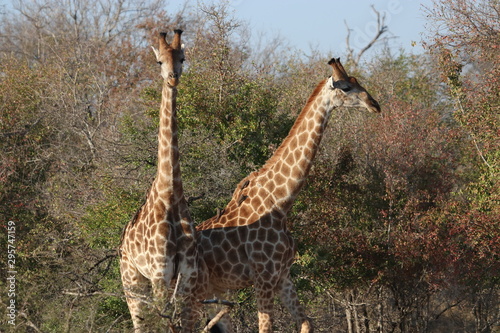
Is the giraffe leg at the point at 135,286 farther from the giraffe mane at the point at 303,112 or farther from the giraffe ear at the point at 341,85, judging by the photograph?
the giraffe ear at the point at 341,85

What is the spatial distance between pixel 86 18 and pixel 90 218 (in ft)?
87.5

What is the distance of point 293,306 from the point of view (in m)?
9.03

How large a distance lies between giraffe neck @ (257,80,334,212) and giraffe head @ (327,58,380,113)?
150mm

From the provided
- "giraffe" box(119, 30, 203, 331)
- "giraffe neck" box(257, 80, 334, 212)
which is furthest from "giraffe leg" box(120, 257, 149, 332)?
"giraffe neck" box(257, 80, 334, 212)

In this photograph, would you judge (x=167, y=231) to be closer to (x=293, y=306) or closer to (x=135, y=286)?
(x=135, y=286)

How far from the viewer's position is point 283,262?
8.95 m

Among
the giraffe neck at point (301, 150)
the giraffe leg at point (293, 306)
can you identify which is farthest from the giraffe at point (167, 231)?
the giraffe neck at point (301, 150)

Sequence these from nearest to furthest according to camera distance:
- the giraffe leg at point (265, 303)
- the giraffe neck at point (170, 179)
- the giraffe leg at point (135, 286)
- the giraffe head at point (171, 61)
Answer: the giraffe head at point (171, 61)
the giraffe neck at point (170, 179)
the giraffe leg at point (135, 286)
the giraffe leg at point (265, 303)

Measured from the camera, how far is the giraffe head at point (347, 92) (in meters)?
9.00

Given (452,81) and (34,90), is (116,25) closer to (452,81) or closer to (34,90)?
(34,90)

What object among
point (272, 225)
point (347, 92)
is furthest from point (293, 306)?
point (347, 92)

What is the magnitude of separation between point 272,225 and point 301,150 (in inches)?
41.2

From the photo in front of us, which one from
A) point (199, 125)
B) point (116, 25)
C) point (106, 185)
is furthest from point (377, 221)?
point (116, 25)

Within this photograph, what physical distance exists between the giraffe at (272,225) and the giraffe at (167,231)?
0.69 m
